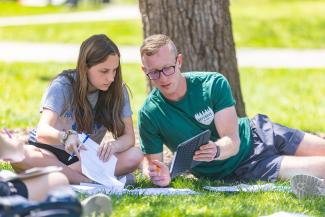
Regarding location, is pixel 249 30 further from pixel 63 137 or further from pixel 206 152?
pixel 63 137

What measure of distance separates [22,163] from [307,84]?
744 centimetres

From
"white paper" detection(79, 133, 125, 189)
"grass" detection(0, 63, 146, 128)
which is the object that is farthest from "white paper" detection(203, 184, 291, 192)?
"grass" detection(0, 63, 146, 128)

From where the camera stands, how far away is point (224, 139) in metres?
5.38

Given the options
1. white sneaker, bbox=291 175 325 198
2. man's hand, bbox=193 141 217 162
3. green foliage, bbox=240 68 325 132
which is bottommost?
green foliage, bbox=240 68 325 132

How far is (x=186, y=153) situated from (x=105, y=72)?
2.41 feet

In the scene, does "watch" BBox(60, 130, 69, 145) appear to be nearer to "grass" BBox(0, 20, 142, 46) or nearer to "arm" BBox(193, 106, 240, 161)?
"arm" BBox(193, 106, 240, 161)

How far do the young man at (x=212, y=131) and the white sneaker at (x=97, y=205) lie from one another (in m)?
0.99

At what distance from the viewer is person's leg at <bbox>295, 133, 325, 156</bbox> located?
5887 millimetres

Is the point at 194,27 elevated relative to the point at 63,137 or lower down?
elevated

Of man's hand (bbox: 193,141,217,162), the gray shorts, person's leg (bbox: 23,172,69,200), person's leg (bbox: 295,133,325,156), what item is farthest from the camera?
person's leg (bbox: 295,133,325,156)

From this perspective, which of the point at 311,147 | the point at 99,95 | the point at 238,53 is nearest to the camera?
the point at 99,95

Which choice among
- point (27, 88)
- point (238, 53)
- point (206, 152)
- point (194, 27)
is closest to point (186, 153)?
point (206, 152)

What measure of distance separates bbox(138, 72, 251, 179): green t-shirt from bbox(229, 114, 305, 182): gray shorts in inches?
6.8

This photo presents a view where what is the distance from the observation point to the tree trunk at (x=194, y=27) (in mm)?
7188
